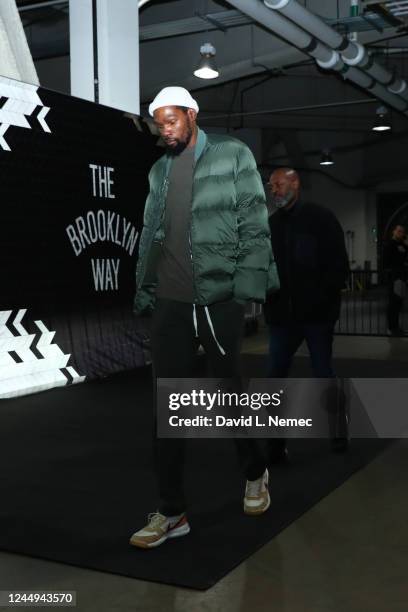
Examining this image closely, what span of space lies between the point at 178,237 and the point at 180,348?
1.28ft

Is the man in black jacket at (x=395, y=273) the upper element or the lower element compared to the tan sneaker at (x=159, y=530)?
upper

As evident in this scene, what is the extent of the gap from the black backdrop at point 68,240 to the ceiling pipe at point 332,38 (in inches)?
115

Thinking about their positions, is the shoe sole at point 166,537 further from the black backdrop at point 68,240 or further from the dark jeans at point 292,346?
the black backdrop at point 68,240

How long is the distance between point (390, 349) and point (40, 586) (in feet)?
21.9

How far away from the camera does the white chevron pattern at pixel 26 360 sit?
16.6 feet

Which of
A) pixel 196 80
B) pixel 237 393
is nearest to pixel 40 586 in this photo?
pixel 237 393

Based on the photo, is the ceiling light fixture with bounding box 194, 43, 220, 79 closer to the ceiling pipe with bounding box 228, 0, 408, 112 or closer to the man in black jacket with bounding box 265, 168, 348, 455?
the ceiling pipe with bounding box 228, 0, 408, 112

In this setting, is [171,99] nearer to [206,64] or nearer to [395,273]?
[206,64]

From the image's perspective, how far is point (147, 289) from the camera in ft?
8.73

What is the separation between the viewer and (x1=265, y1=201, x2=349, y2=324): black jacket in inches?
144

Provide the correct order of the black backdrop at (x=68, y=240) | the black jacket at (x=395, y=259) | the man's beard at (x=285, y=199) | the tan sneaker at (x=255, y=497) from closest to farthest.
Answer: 1. the tan sneaker at (x=255, y=497)
2. the man's beard at (x=285, y=199)
3. the black backdrop at (x=68, y=240)
4. the black jacket at (x=395, y=259)

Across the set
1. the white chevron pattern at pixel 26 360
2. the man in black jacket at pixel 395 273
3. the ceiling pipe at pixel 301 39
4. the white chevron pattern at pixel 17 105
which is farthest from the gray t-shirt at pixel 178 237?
the man in black jacket at pixel 395 273

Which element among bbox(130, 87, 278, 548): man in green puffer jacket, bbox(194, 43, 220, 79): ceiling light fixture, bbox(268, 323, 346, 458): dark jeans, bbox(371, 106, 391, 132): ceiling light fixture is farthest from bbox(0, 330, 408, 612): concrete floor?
bbox(371, 106, 391, 132): ceiling light fixture

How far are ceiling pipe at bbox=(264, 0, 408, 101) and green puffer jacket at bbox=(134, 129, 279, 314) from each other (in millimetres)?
6272
